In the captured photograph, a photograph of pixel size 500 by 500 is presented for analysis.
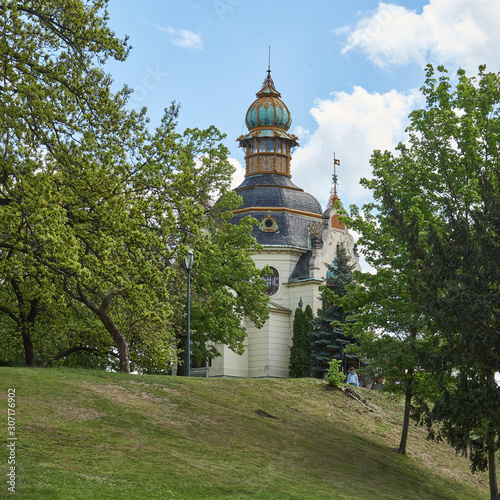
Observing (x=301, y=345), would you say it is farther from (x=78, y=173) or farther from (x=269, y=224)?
(x=78, y=173)

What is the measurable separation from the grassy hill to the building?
1125 inches

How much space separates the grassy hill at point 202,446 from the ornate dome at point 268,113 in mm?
42531

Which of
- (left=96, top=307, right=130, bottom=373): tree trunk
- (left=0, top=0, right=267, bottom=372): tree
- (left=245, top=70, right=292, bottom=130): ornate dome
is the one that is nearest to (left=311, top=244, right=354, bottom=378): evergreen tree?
(left=245, top=70, right=292, bottom=130): ornate dome

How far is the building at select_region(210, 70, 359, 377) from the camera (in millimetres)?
55094

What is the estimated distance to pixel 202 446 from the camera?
16219mm

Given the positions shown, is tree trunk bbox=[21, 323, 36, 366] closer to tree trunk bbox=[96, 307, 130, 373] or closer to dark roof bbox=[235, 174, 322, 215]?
tree trunk bbox=[96, 307, 130, 373]

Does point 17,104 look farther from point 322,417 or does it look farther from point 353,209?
point 322,417

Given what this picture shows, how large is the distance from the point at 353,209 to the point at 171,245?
8406 mm

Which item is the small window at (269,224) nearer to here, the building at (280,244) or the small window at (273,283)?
the building at (280,244)

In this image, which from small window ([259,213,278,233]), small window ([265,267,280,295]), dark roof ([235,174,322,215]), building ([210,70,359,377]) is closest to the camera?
building ([210,70,359,377])

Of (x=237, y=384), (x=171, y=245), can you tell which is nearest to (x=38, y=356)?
(x=171, y=245)

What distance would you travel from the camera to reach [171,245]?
3023 centimetres

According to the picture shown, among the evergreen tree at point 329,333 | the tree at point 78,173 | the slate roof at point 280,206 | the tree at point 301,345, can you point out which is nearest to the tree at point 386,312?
the tree at point 78,173

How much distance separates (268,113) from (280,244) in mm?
13995
